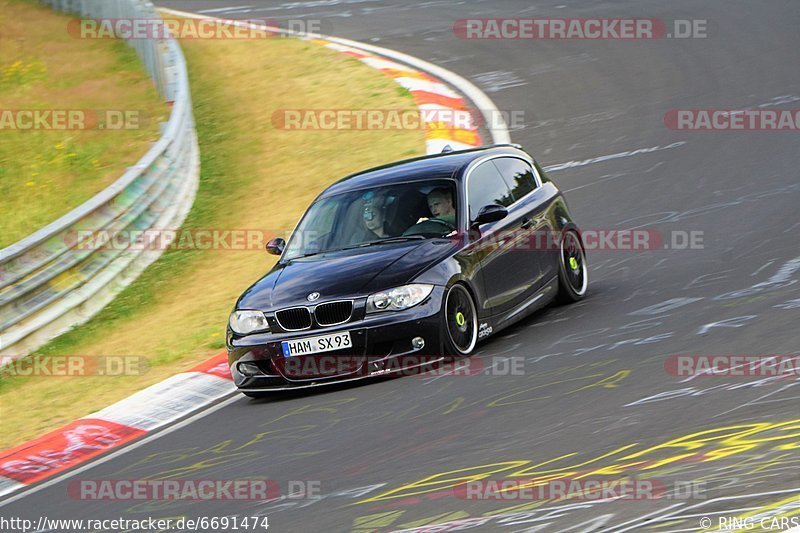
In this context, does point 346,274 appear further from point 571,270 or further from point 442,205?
point 571,270

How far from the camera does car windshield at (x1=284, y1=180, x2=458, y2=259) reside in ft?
33.0

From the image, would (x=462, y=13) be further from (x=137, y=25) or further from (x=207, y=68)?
(x=137, y=25)

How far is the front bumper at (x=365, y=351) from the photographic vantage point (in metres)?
9.06

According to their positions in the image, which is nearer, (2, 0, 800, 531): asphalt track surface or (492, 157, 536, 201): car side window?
(2, 0, 800, 531): asphalt track surface

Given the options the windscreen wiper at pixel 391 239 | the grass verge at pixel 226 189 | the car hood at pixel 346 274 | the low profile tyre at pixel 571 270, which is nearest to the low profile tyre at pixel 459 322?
the car hood at pixel 346 274

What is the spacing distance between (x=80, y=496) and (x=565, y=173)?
8846mm

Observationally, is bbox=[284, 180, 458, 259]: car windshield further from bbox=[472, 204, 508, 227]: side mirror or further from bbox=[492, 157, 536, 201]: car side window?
bbox=[492, 157, 536, 201]: car side window

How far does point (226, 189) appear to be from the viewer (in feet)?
55.2

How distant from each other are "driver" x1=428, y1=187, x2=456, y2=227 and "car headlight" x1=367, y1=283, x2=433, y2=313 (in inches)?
43.0

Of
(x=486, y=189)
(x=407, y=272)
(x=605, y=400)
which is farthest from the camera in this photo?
(x=486, y=189)

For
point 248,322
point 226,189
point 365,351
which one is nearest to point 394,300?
point 365,351

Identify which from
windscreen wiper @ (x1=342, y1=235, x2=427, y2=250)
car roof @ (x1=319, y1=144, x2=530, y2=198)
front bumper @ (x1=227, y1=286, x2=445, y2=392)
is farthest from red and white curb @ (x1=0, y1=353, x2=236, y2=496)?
car roof @ (x1=319, y1=144, x2=530, y2=198)

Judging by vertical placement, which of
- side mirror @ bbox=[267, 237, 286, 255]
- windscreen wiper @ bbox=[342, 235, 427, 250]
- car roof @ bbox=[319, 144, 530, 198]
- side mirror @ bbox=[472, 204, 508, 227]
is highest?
car roof @ bbox=[319, 144, 530, 198]

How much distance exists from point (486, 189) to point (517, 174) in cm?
72
